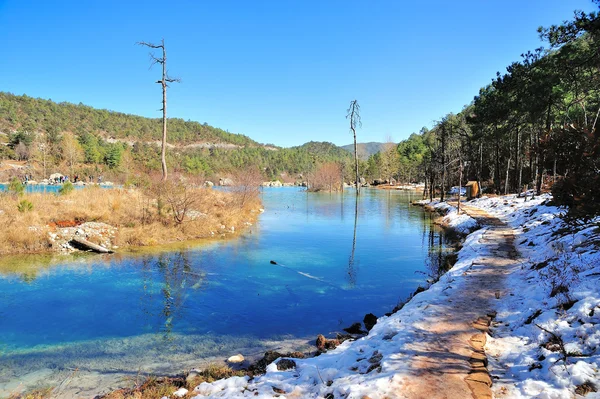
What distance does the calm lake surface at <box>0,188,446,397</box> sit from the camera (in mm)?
6707

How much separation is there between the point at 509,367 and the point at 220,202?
2425cm

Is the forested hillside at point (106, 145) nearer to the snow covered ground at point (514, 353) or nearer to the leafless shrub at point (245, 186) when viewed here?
the leafless shrub at point (245, 186)

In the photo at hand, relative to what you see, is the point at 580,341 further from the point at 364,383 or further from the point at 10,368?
the point at 10,368

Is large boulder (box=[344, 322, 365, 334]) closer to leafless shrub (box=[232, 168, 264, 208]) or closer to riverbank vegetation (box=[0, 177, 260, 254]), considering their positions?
riverbank vegetation (box=[0, 177, 260, 254])

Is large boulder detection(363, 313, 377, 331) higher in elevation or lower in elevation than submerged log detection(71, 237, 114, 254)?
lower

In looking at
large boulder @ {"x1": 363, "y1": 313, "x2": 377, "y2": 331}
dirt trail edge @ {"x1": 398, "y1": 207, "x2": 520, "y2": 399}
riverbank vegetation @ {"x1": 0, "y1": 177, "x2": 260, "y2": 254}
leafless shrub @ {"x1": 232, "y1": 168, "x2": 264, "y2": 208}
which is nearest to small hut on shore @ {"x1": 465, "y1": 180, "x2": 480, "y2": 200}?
leafless shrub @ {"x1": 232, "y1": 168, "x2": 264, "y2": 208}

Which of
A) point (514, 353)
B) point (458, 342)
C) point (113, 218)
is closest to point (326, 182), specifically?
point (113, 218)

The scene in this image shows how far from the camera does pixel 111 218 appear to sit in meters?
18.0

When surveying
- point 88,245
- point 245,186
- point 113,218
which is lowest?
point 88,245

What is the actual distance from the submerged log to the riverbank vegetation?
290 mm

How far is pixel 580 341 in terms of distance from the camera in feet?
15.1

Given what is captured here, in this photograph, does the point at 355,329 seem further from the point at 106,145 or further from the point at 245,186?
the point at 106,145

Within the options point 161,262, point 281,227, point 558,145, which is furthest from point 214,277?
point 281,227

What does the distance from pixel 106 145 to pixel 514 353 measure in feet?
409
